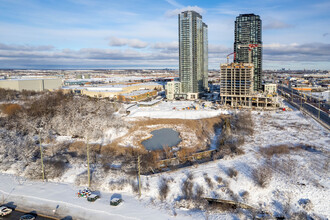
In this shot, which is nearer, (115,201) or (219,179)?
(115,201)

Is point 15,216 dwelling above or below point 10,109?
below

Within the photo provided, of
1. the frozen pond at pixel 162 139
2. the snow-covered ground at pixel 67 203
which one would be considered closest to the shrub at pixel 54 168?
the snow-covered ground at pixel 67 203

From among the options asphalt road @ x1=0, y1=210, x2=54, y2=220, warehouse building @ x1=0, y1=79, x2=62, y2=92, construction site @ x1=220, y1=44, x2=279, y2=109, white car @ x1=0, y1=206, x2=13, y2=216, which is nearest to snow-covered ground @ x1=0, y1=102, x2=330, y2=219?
asphalt road @ x1=0, y1=210, x2=54, y2=220

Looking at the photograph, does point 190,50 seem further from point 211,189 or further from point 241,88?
point 211,189

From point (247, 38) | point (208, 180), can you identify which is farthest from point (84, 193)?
point (247, 38)

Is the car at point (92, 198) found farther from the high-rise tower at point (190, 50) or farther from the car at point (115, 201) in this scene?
the high-rise tower at point (190, 50)
